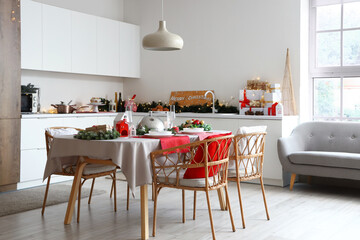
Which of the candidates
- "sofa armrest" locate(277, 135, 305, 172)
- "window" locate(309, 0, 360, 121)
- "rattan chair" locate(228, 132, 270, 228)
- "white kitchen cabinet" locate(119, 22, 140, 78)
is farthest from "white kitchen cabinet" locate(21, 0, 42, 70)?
"window" locate(309, 0, 360, 121)

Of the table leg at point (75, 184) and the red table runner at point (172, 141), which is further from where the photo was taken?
the table leg at point (75, 184)

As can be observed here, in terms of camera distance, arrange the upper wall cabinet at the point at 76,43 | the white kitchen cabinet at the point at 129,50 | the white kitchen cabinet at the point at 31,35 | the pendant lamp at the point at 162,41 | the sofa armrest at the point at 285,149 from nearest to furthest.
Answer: the pendant lamp at the point at 162,41 → the sofa armrest at the point at 285,149 → the white kitchen cabinet at the point at 31,35 → the upper wall cabinet at the point at 76,43 → the white kitchen cabinet at the point at 129,50

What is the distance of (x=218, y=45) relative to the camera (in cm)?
658

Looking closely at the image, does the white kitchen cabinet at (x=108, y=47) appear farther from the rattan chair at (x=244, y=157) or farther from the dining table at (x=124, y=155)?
the rattan chair at (x=244, y=157)

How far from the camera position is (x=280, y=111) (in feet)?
18.4

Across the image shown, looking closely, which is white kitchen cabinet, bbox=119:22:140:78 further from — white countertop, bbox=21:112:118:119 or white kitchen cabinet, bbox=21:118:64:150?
white kitchen cabinet, bbox=21:118:64:150

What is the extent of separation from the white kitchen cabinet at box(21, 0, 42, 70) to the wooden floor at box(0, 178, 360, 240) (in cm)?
203

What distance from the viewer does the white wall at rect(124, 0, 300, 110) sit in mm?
6031


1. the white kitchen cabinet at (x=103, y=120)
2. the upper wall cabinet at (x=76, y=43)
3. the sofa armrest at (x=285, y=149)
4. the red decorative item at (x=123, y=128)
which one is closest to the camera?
the red decorative item at (x=123, y=128)

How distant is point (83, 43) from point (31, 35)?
93 cm

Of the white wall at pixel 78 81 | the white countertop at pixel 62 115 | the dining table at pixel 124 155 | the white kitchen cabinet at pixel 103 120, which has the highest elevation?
the white wall at pixel 78 81

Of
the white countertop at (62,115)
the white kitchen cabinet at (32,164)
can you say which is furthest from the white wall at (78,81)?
the white kitchen cabinet at (32,164)

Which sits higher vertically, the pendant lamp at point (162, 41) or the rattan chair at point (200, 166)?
the pendant lamp at point (162, 41)

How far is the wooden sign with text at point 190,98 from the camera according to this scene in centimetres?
670
